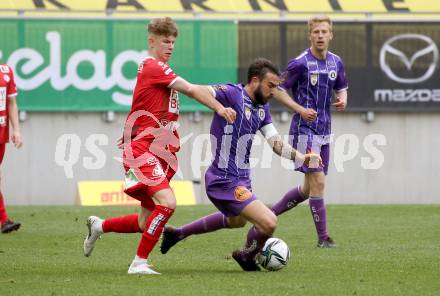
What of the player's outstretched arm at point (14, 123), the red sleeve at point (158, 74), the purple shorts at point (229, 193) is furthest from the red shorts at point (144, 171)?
the player's outstretched arm at point (14, 123)

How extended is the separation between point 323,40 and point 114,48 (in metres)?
12.0

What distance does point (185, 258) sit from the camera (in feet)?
35.7

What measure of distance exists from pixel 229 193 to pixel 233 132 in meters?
0.51

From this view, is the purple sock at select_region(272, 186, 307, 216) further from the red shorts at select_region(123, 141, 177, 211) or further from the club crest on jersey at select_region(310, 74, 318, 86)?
the red shorts at select_region(123, 141, 177, 211)

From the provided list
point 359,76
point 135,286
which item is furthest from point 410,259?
point 359,76

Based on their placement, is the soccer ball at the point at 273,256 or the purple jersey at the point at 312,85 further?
the purple jersey at the point at 312,85

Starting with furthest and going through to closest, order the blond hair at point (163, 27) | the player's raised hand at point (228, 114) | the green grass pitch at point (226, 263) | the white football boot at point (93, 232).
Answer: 1. the white football boot at point (93, 232)
2. the blond hair at point (163, 27)
3. the player's raised hand at point (228, 114)
4. the green grass pitch at point (226, 263)

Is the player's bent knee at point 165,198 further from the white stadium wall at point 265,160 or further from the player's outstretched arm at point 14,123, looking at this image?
the white stadium wall at point 265,160

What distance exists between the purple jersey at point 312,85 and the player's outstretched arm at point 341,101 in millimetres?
112

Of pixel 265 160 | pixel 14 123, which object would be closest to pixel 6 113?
pixel 14 123

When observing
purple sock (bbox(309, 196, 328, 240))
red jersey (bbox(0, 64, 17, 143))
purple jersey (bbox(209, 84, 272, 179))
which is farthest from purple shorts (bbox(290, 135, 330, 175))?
red jersey (bbox(0, 64, 17, 143))

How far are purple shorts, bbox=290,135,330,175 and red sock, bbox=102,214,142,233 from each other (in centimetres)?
248

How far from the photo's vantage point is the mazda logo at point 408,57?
23.6m

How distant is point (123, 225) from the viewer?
1005 cm
